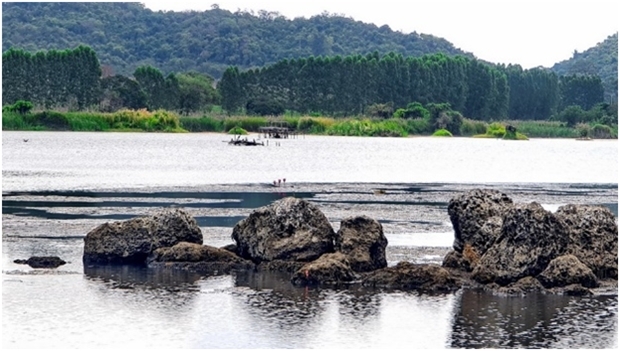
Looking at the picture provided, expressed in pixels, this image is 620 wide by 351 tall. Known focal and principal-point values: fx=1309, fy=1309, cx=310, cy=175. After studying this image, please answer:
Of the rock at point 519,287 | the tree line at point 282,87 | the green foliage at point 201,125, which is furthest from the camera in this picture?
the green foliage at point 201,125

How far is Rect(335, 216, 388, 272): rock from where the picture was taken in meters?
29.9

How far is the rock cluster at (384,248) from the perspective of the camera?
28.2 m

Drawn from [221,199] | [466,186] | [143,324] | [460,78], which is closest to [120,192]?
[221,199]

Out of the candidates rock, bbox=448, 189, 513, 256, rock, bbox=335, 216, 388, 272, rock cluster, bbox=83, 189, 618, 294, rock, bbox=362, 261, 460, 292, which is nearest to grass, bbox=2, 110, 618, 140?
rock cluster, bbox=83, 189, 618, 294

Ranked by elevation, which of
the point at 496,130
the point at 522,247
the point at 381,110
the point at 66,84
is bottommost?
the point at 522,247

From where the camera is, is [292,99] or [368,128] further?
[292,99]

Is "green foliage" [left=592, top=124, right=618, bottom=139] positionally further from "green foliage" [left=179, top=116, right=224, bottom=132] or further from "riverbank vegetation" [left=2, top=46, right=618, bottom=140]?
"green foliage" [left=179, top=116, right=224, bottom=132]

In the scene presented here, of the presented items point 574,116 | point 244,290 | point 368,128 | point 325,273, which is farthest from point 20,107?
point 244,290

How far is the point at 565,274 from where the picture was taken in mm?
27891

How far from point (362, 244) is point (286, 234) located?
191 cm

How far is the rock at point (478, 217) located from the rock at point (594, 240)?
1568mm

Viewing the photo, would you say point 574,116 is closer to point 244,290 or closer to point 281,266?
point 281,266

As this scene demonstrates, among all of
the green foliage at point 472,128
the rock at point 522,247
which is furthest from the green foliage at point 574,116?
the rock at point 522,247

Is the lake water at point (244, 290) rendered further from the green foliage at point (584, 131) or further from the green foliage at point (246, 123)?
the green foliage at point (584, 131)
